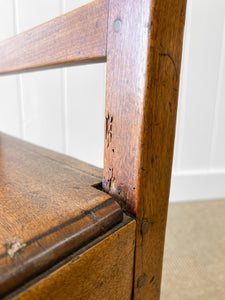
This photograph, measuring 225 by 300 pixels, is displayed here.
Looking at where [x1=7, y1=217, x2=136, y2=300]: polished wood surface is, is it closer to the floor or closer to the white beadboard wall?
the floor

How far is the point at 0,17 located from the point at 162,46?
2.42 ft

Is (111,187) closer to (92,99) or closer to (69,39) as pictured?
(69,39)

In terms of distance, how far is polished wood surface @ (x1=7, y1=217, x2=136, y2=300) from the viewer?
14 cm

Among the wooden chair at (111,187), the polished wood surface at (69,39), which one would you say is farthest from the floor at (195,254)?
the polished wood surface at (69,39)

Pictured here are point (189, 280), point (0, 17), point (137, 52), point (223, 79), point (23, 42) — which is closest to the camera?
point (137, 52)

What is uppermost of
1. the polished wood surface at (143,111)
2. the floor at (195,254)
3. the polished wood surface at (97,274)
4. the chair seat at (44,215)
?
the polished wood surface at (143,111)

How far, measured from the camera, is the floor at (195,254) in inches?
20.7

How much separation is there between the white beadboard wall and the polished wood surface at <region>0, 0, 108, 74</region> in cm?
51

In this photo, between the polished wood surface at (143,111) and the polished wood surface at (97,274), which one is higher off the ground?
the polished wood surface at (143,111)

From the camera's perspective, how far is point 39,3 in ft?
2.33

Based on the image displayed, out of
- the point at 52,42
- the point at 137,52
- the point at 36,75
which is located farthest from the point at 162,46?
the point at 36,75

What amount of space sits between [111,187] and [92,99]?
64cm

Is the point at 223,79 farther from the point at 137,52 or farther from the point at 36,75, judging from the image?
the point at 137,52

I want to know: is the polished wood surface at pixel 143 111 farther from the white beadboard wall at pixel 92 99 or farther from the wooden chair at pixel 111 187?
the white beadboard wall at pixel 92 99
